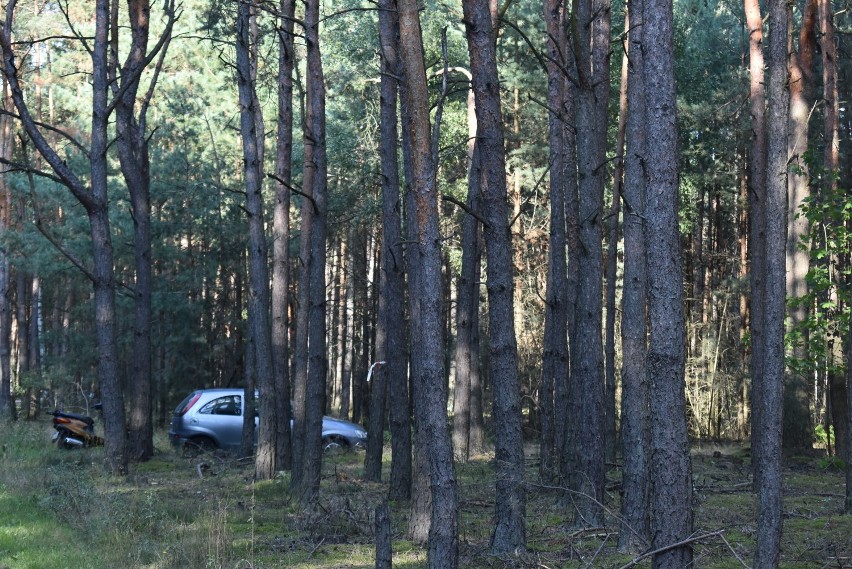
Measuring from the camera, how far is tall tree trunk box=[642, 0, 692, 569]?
6.83m

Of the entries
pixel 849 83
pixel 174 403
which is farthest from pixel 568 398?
pixel 174 403

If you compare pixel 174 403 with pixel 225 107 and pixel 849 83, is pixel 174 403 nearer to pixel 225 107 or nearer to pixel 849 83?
pixel 225 107

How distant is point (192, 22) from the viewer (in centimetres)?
3331

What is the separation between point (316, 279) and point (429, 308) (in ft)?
16.9

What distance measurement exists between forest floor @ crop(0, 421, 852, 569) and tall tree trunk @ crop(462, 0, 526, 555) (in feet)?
1.66

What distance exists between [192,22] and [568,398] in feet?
81.6

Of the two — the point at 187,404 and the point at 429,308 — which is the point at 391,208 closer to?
the point at 429,308

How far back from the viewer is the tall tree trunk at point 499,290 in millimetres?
8570

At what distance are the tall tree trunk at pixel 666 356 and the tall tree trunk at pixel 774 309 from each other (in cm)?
128

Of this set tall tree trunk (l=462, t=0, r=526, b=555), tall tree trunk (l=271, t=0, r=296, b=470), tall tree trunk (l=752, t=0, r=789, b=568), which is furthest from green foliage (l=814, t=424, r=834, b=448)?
tall tree trunk (l=462, t=0, r=526, b=555)

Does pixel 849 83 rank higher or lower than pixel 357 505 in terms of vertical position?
higher

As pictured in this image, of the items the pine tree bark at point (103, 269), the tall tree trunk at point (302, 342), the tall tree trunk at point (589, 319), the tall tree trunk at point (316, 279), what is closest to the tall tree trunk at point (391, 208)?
the tall tree trunk at point (316, 279)

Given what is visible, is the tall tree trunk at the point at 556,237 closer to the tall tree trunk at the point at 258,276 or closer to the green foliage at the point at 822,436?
the tall tree trunk at the point at 258,276

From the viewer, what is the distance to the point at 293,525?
36.5 ft
